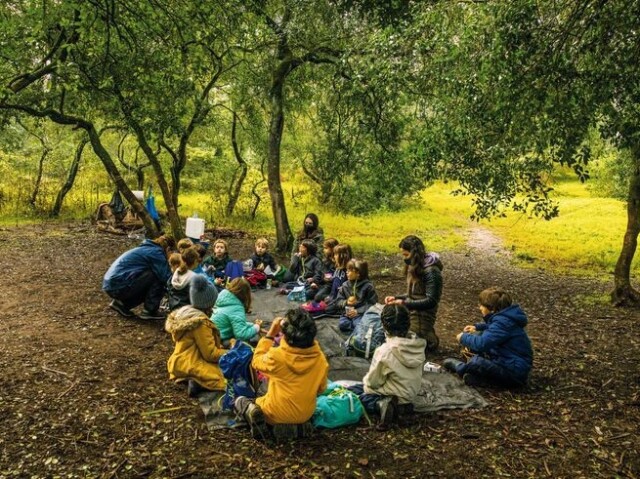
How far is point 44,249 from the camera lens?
477 inches

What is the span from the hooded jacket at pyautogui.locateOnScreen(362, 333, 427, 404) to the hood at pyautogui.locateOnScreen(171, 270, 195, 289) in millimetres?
3030

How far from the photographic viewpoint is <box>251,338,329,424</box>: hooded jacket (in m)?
4.12

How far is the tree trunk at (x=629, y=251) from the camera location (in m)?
8.98

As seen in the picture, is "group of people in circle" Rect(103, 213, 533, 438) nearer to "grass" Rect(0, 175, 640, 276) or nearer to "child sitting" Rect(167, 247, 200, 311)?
"child sitting" Rect(167, 247, 200, 311)

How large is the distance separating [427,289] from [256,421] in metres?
2.86

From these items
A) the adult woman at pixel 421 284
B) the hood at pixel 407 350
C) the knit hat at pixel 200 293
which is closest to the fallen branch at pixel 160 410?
the knit hat at pixel 200 293

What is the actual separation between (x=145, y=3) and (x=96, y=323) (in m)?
4.28

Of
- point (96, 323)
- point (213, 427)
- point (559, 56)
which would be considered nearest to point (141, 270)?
point (96, 323)

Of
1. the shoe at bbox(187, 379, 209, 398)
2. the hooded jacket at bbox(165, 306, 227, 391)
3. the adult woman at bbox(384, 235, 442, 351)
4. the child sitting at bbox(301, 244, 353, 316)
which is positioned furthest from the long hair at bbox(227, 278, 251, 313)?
the child sitting at bbox(301, 244, 353, 316)

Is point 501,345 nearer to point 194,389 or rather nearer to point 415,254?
point 415,254

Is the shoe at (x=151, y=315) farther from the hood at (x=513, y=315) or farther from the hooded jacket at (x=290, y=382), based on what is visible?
the hood at (x=513, y=315)

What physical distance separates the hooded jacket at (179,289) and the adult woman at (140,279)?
1.50ft

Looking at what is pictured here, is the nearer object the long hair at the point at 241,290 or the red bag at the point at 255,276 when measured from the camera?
the long hair at the point at 241,290

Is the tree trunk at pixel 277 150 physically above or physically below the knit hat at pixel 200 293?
above
